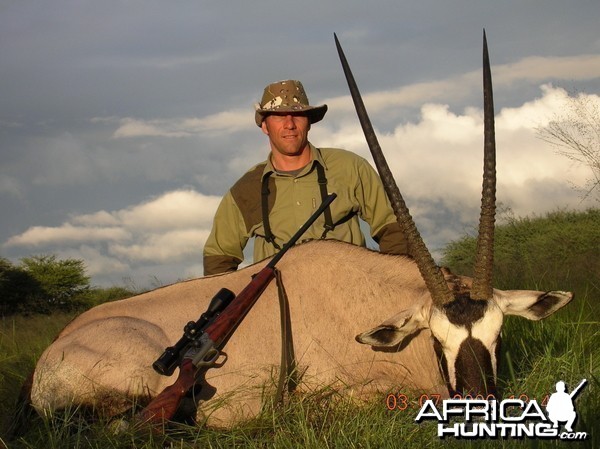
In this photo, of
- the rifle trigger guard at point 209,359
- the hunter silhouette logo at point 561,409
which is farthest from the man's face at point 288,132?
the hunter silhouette logo at point 561,409

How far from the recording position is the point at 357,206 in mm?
7547

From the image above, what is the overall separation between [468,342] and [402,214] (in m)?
1.04

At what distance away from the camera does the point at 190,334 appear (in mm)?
5289

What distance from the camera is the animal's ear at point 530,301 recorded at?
5.19 m

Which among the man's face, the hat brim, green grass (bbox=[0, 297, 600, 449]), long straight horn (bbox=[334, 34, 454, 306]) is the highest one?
the hat brim

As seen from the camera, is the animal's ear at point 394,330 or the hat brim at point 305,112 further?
the hat brim at point 305,112

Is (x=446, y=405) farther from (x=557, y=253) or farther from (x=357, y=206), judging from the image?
(x=557, y=253)

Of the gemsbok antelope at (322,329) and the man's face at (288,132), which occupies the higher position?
the man's face at (288,132)

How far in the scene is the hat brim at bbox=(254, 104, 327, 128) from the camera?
7647 millimetres

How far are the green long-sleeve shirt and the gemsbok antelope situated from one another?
4.96 feet

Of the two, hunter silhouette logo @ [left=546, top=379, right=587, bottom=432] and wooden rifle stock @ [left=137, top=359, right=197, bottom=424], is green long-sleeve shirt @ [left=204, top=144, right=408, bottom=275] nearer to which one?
wooden rifle stock @ [left=137, top=359, right=197, bottom=424]

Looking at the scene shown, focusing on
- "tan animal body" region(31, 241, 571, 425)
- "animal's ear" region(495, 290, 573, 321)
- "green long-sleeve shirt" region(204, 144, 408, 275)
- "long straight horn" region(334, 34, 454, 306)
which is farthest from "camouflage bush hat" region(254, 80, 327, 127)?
"animal's ear" region(495, 290, 573, 321)

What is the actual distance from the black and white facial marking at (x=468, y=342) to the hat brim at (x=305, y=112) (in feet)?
10.4

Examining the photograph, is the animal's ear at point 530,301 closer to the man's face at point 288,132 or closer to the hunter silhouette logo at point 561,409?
the hunter silhouette logo at point 561,409
